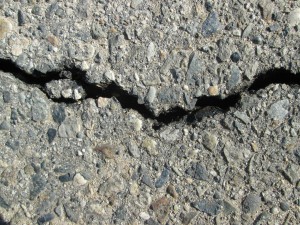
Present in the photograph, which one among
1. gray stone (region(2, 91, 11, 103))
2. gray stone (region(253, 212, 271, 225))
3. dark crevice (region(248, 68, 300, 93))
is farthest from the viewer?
gray stone (region(2, 91, 11, 103))

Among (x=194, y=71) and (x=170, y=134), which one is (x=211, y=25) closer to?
(x=194, y=71)

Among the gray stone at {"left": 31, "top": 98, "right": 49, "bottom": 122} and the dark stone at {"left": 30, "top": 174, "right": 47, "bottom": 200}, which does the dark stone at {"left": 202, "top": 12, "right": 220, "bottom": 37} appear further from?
the dark stone at {"left": 30, "top": 174, "right": 47, "bottom": 200}

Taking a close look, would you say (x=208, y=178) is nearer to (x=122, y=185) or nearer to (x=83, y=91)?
(x=122, y=185)

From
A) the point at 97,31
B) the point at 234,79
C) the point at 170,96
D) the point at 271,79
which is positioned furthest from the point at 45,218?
the point at 271,79

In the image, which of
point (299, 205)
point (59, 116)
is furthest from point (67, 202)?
point (299, 205)

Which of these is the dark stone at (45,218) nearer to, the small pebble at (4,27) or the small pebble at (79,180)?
the small pebble at (79,180)

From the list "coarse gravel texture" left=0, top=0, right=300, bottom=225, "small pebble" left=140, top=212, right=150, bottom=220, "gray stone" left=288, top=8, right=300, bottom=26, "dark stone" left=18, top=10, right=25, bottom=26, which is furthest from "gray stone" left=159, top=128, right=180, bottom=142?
"dark stone" left=18, top=10, right=25, bottom=26

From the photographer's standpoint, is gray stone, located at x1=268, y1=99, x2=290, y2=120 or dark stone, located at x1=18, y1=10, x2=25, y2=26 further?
dark stone, located at x1=18, y1=10, x2=25, y2=26

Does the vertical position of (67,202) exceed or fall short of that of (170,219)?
it falls short
